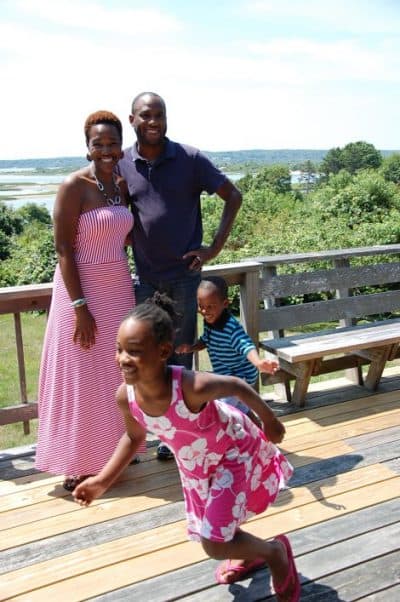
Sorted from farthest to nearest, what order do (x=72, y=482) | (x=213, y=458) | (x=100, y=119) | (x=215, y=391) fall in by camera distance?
1. (x=72, y=482)
2. (x=100, y=119)
3. (x=213, y=458)
4. (x=215, y=391)

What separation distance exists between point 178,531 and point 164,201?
1490mm

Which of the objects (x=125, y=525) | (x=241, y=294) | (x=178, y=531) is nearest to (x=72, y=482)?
(x=125, y=525)

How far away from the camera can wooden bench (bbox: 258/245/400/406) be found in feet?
12.9

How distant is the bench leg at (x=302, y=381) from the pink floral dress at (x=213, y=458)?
1766mm

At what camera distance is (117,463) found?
214 centimetres

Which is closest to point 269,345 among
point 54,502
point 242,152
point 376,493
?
point 376,493

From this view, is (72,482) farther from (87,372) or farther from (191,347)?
(191,347)

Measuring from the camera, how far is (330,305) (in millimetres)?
4328

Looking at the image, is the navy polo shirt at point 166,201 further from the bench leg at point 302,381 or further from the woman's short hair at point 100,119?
the bench leg at point 302,381

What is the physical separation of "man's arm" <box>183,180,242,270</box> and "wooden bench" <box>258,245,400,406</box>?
82cm

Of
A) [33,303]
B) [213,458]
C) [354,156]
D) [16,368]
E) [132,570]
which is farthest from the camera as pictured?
[354,156]

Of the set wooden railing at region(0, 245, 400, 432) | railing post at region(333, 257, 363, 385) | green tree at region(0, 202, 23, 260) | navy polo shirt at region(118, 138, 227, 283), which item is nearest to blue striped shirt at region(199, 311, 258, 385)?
navy polo shirt at region(118, 138, 227, 283)

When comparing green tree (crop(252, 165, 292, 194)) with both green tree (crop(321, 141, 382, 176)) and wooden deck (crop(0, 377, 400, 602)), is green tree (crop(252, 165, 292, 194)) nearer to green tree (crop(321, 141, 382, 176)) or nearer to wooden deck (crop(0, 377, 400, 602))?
green tree (crop(321, 141, 382, 176))

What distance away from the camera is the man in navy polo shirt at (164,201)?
118 inches
